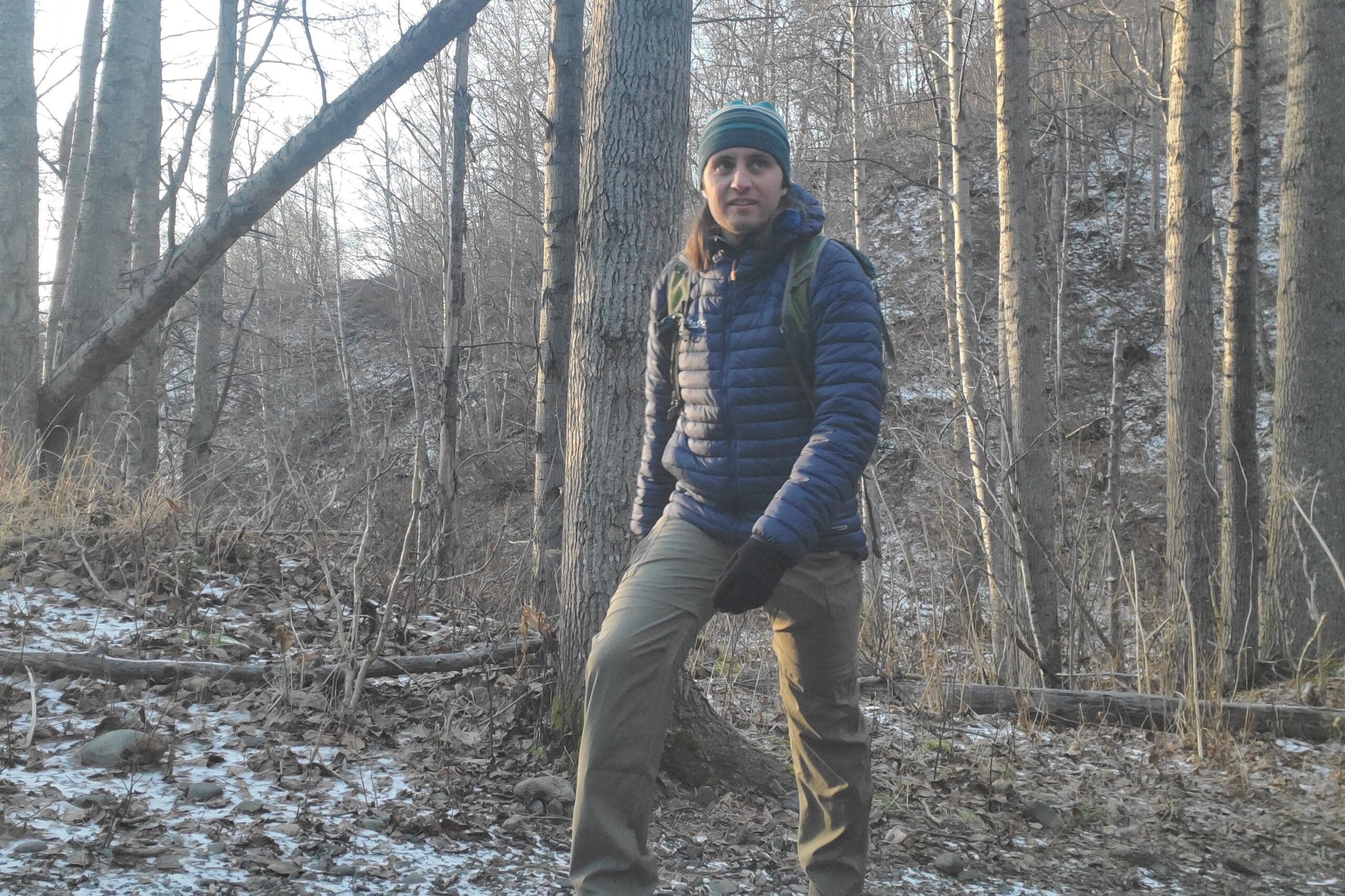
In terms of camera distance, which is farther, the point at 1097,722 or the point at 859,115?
the point at 859,115

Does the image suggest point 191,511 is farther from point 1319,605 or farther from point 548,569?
point 1319,605

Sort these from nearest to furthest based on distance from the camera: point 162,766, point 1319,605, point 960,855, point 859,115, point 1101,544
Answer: point 162,766
point 960,855
point 1319,605
point 1101,544
point 859,115

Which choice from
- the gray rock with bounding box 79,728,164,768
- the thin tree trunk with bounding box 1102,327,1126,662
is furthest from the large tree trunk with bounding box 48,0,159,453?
the thin tree trunk with bounding box 1102,327,1126,662

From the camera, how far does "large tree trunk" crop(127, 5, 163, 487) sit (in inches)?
327

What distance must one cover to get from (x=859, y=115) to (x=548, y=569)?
12858 mm

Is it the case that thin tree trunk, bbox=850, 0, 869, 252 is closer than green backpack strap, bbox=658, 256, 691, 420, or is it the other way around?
green backpack strap, bbox=658, 256, 691, 420

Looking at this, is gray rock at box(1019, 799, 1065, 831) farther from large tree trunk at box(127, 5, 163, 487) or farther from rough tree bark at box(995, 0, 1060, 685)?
large tree trunk at box(127, 5, 163, 487)

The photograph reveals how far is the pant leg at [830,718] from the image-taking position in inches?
102

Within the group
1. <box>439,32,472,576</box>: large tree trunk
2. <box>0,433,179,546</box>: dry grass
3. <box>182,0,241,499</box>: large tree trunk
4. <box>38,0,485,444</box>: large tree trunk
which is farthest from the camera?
<box>182,0,241,499</box>: large tree trunk

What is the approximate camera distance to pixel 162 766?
3.31 m

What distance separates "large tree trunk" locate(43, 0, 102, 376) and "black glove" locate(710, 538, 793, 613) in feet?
38.1

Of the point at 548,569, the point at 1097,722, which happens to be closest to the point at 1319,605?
the point at 1097,722

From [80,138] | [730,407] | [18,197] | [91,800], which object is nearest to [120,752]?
[91,800]

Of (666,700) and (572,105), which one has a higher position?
(572,105)
